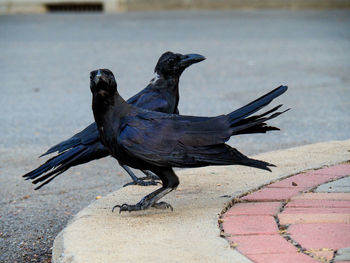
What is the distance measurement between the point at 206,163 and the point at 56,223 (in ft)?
4.38

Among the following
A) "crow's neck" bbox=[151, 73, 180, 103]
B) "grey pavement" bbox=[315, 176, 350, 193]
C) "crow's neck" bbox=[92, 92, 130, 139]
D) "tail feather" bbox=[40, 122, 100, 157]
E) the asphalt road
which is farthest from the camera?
the asphalt road

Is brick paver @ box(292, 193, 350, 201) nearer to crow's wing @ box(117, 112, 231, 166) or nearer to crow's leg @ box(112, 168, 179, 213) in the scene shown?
crow's wing @ box(117, 112, 231, 166)

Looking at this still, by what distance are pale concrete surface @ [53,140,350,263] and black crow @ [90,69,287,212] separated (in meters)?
0.20

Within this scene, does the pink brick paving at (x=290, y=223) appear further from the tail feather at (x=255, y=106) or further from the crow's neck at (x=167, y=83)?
the crow's neck at (x=167, y=83)

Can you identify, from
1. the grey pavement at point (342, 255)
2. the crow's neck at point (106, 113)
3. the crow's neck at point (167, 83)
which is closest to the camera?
the grey pavement at point (342, 255)

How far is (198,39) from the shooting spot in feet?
46.5

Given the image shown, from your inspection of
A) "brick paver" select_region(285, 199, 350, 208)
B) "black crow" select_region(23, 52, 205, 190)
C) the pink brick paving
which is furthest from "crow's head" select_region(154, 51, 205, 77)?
"brick paver" select_region(285, 199, 350, 208)

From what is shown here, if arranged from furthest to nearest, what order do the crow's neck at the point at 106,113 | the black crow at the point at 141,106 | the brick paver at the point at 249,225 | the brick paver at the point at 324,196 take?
the black crow at the point at 141,106 < the brick paver at the point at 324,196 < the crow's neck at the point at 106,113 < the brick paver at the point at 249,225

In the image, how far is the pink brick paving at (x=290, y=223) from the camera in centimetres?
302

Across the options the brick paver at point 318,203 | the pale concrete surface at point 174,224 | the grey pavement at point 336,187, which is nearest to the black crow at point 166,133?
the pale concrete surface at point 174,224

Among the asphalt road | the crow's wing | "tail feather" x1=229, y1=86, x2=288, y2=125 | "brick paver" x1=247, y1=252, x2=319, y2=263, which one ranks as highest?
"tail feather" x1=229, y1=86, x2=288, y2=125

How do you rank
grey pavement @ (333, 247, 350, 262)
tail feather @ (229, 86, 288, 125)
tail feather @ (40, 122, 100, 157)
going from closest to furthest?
grey pavement @ (333, 247, 350, 262)
tail feather @ (229, 86, 288, 125)
tail feather @ (40, 122, 100, 157)

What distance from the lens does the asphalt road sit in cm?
522

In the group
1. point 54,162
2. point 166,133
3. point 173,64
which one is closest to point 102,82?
point 166,133
